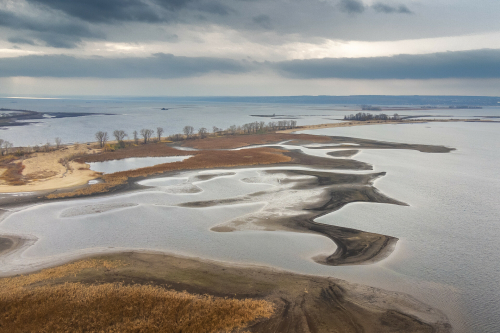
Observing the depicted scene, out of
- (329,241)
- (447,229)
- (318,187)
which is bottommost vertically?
(329,241)

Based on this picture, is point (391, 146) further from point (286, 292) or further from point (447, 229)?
point (286, 292)

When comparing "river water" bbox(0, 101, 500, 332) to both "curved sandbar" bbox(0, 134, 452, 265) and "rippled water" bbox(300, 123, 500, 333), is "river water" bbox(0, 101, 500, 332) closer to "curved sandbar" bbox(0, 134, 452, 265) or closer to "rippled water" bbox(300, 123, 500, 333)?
"rippled water" bbox(300, 123, 500, 333)

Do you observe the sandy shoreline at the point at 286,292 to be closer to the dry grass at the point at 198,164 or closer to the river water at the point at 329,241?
→ the river water at the point at 329,241

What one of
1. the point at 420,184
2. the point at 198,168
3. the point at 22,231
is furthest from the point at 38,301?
the point at 420,184

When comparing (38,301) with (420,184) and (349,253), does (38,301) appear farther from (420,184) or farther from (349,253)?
(420,184)

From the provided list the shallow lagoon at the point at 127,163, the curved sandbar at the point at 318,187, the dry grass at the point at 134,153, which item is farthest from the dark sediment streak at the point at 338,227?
the dry grass at the point at 134,153

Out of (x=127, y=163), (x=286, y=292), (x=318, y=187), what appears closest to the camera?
(x=286, y=292)

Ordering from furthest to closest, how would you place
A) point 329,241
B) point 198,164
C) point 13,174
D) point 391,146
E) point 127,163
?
1. point 391,146
2. point 127,163
3. point 198,164
4. point 13,174
5. point 329,241

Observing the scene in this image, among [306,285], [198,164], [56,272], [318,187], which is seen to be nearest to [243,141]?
[198,164]
